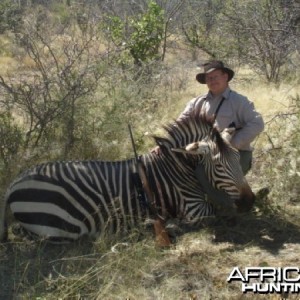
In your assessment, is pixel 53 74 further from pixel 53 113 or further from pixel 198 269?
pixel 198 269

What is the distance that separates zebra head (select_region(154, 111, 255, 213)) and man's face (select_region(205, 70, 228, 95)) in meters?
0.30

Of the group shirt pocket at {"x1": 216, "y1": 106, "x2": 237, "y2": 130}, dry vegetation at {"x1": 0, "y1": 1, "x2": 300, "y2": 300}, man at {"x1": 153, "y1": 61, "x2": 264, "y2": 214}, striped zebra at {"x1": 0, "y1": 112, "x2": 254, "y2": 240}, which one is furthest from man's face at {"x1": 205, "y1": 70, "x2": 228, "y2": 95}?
dry vegetation at {"x1": 0, "y1": 1, "x2": 300, "y2": 300}

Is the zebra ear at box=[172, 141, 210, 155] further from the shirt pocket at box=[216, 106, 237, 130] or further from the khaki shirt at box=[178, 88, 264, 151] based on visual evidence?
the shirt pocket at box=[216, 106, 237, 130]

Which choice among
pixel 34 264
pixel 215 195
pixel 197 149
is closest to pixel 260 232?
pixel 215 195

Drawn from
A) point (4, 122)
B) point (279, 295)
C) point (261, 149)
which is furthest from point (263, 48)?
point (279, 295)

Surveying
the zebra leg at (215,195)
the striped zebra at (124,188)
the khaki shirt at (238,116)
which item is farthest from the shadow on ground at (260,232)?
the khaki shirt at (238,116)

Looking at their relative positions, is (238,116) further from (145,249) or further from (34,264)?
(34,264)

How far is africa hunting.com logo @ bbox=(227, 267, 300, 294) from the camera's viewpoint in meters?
2.67

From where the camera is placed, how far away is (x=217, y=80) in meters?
3.85

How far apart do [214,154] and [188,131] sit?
318mm

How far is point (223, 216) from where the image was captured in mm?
3797

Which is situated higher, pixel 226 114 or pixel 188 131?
pixel 226 114

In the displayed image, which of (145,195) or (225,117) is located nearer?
(145,195)

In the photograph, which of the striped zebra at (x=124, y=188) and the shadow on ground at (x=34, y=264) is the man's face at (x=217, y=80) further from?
the shadow on ground at (x=34, y=264)
